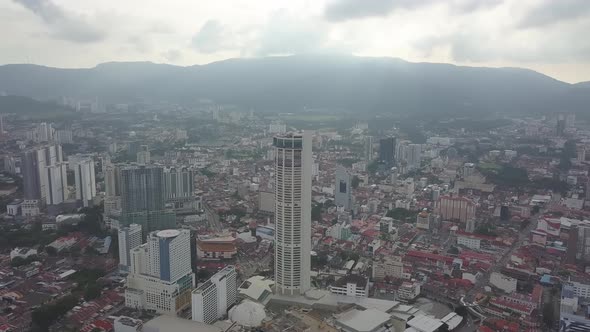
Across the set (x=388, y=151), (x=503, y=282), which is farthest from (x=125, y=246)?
(x=388, y=151)

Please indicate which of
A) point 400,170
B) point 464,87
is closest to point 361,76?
point 464,87

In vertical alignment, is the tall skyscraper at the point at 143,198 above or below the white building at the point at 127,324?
above

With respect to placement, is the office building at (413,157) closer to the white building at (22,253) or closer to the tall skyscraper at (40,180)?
the tall skyscraper at (40,180)

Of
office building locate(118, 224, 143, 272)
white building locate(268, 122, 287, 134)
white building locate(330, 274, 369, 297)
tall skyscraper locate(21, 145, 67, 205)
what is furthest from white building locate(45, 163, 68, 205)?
white building locate(268, 122, 287, 134)

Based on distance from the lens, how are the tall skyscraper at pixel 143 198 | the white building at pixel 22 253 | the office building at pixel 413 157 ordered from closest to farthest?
the white building at pixel 22 253, the tall skyscraper at pixel 143 198, the office building at pixel 413 157

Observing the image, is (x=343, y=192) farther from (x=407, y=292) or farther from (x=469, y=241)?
(x=407, y=292)

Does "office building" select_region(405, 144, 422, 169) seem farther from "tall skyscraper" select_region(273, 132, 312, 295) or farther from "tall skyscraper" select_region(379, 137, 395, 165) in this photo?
"tall skyscraper" select_region(273, 132, 312, 295)

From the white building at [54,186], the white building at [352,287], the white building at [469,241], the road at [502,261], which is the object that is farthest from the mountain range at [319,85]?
the white building at [352,287]
